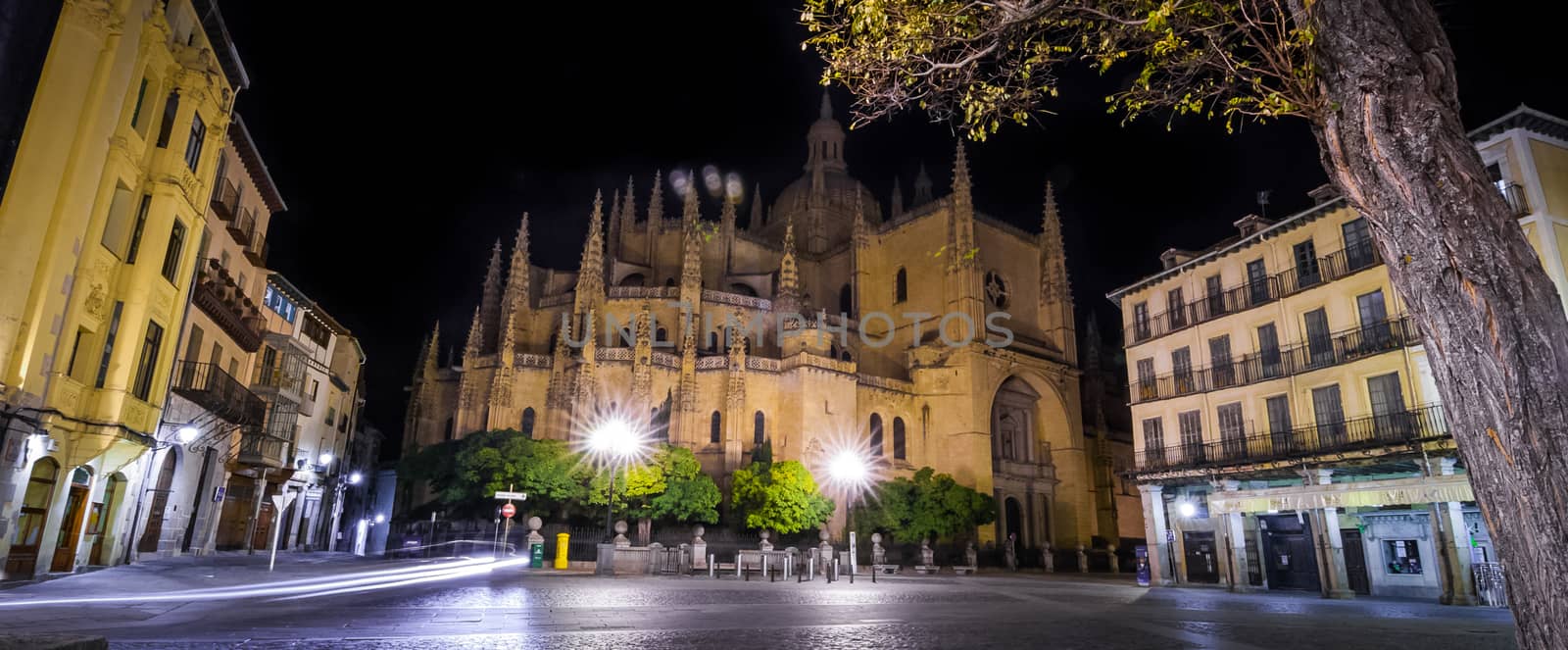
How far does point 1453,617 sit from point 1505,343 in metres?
13.6

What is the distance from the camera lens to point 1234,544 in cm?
2308

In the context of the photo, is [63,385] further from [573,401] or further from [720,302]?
[720,302]

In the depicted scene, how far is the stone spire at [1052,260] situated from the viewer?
4822cm

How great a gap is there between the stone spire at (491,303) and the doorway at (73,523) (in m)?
26.4

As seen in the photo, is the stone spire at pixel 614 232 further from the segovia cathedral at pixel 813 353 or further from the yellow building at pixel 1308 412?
the yellow building at pixel 1308 412

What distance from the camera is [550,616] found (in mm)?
10047

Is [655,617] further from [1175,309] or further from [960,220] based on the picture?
[960,220]

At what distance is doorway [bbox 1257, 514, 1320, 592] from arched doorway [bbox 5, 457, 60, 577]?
95.0ft

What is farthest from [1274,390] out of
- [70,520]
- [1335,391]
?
[70,520]

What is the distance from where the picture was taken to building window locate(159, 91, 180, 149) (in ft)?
50.4

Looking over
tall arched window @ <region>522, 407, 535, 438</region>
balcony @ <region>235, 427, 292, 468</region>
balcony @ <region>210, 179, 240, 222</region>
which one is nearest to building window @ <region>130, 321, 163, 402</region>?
balcony @ <region>210, 179, 240, 222</region>

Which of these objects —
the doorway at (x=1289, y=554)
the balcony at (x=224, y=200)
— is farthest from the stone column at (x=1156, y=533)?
the balcony at (x=224, y=200)

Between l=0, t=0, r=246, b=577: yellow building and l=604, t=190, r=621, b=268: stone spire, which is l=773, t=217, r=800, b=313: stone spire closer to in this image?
l=604, t=190, r=621, b=268: stone spire

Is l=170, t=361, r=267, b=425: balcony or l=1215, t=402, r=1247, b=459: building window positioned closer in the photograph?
l=170, t=361, r=267, b=425: balcony
